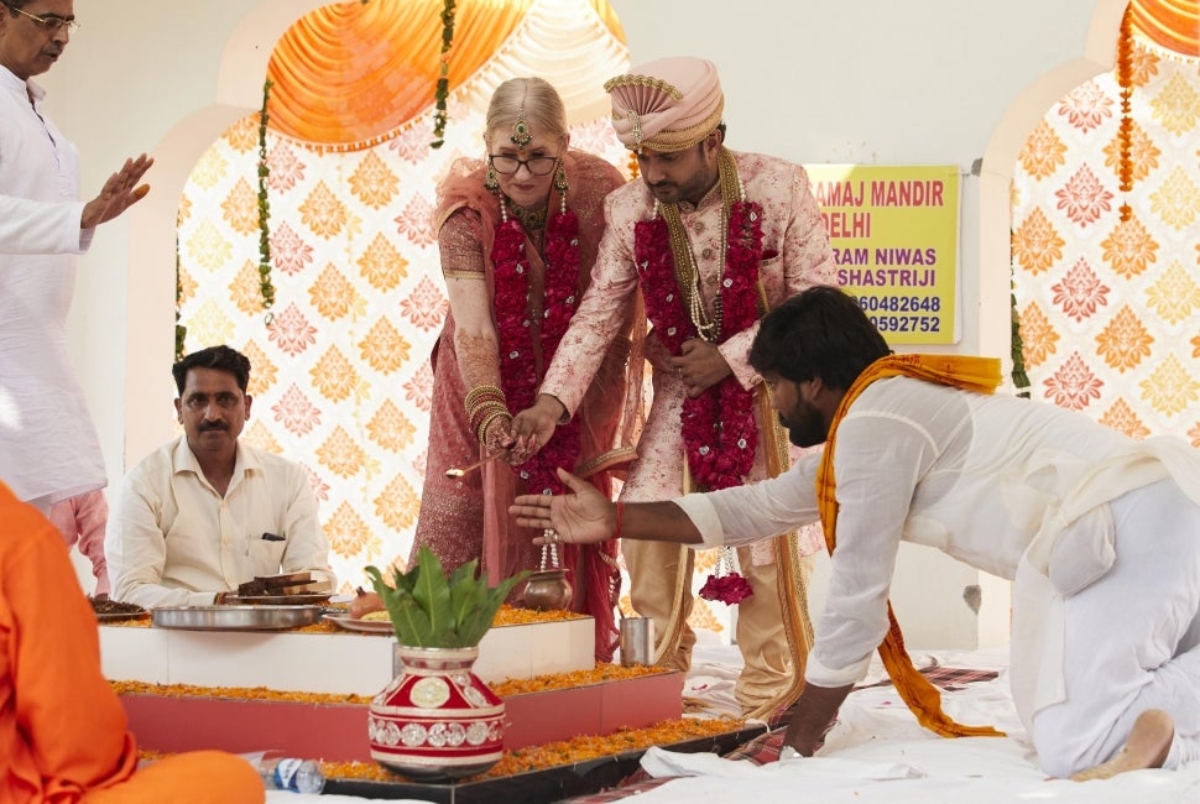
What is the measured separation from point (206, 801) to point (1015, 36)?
4695mm

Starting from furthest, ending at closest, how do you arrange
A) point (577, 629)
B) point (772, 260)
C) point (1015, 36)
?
point (1015, 36)
point (772, 260)
point (577, 629)

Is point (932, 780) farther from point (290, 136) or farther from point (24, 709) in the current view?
point (290, 136)

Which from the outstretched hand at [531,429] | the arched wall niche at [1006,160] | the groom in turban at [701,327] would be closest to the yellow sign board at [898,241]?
the arched wall niche at [1006,160]

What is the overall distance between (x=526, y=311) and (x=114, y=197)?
140 centimetres

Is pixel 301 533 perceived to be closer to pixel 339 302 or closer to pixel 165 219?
pixel 165 219

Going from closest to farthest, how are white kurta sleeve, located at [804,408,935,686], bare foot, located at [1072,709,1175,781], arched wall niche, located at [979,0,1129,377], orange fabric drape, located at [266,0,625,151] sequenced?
1. bare foot, located at [1072,709,1175,781]
2. white kurta sleeve, located at [804,408,935,686]
3. arched wall niche, located at [979,0,1129,377]
4. orange fabric drape, located at [266,0,625,151]

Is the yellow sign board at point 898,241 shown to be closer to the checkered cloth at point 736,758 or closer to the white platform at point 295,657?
the checkered cloth at point 736,758

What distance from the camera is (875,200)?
20.7 feet

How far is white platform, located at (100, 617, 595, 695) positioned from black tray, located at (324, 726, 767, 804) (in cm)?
30

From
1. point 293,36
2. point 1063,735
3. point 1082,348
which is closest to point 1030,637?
point 1063,735

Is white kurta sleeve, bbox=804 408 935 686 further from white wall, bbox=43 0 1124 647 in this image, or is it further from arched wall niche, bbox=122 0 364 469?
arched wall niche, bbox=122 0 364 469

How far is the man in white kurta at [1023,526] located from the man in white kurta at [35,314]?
123 centimetres

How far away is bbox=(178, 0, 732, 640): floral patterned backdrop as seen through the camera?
9.32 metres

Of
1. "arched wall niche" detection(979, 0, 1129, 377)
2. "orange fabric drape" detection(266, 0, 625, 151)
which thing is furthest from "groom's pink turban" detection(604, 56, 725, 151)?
"orange fabric drape" detection(266, 0, 625, 151)
